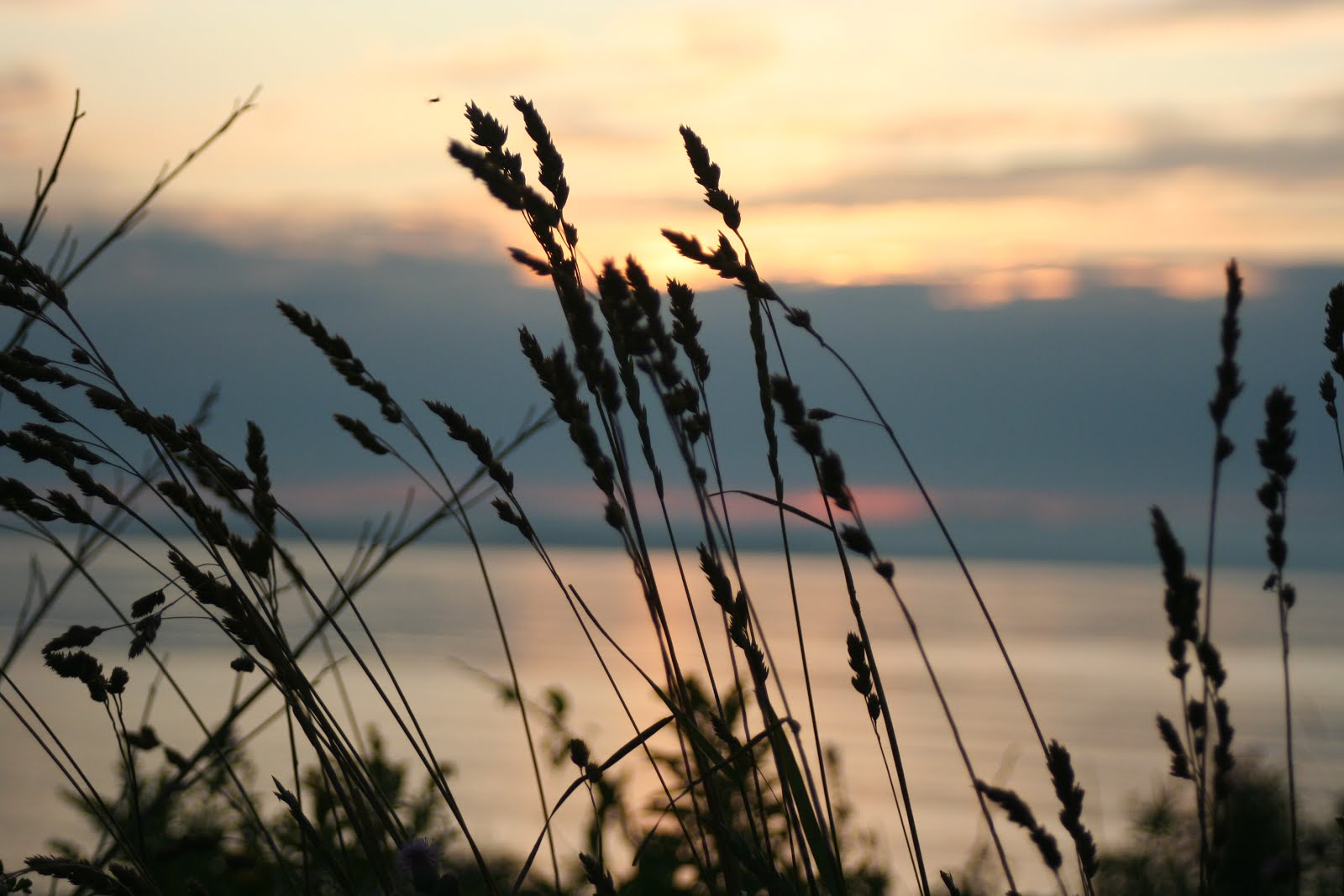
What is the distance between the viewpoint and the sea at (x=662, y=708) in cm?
316

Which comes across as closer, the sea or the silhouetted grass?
the silhouetted grass

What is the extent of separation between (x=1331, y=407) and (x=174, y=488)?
1.13 m

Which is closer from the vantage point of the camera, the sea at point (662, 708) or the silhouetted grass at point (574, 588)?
the silhouetted grass at point (574, 588)

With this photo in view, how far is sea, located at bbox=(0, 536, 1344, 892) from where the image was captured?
3164 millimetres

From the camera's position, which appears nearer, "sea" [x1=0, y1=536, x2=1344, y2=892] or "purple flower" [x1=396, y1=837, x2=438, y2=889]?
"purple flower" [x1=396, y1=837, x2=438, y2=889]

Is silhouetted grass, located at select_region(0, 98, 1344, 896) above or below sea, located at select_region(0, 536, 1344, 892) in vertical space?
above

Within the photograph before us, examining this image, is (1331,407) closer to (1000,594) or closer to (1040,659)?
(1040,659)

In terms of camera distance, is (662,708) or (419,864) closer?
(419,864)

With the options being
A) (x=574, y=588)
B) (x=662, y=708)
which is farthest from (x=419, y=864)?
(x=662, y=708)

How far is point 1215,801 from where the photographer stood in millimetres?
843

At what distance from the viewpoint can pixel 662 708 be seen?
193 inches

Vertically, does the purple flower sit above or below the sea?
above

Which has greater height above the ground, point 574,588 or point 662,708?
point 574,588

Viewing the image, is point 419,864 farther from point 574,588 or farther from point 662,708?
point 662,708
